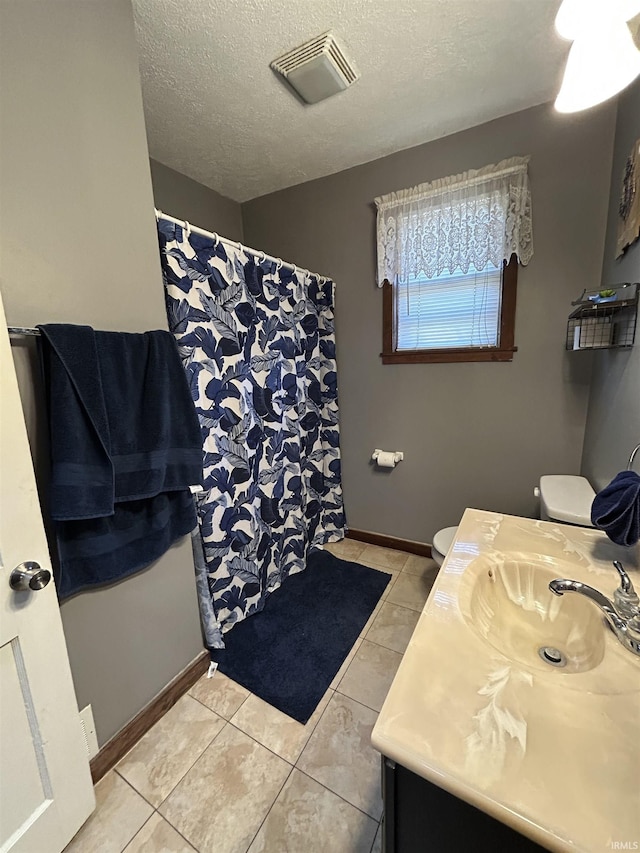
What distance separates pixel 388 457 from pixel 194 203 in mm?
2162

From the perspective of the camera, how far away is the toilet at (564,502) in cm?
139

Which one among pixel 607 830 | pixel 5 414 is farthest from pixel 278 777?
pixel 5 414

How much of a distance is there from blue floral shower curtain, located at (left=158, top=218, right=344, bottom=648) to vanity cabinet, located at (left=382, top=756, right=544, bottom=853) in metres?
1.22

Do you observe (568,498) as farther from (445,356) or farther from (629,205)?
(629,205)

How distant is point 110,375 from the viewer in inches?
43.8

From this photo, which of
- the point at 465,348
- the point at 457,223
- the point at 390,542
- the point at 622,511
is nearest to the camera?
the point at 622,511

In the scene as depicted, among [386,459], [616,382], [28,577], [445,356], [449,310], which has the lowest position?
[386,459]

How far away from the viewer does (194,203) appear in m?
2.34

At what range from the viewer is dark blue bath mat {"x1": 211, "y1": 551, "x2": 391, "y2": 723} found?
59.6 inches

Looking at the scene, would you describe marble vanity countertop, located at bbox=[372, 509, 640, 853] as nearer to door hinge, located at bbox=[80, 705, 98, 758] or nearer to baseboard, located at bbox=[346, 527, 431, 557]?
door hinge, located at bbox=[80, 705, 98, 758]

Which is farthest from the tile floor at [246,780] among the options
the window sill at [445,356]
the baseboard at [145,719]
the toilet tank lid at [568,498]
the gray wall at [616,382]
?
the window sill at [445,356]

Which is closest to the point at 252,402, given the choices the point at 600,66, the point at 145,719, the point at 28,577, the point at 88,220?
the point at 88,220

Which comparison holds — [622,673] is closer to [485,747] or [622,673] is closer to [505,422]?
[485,747]

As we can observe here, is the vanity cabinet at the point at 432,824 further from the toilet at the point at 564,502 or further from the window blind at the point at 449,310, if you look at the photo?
the window blind at the point at 449,310
